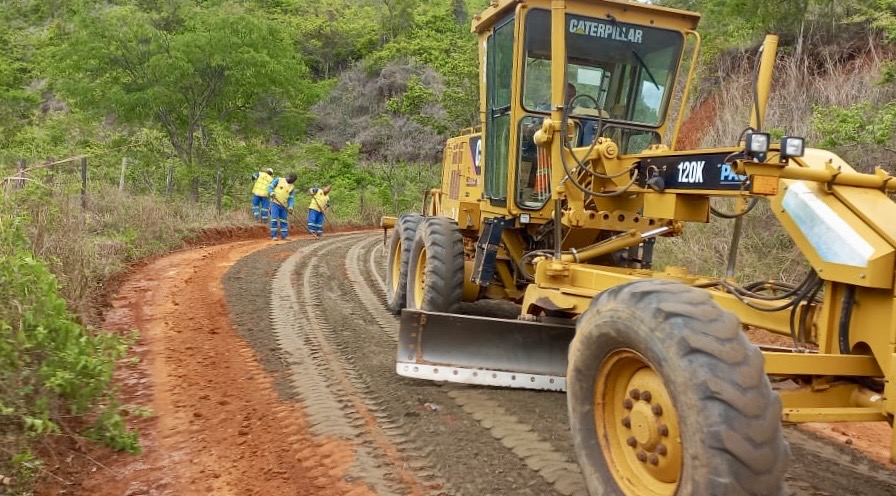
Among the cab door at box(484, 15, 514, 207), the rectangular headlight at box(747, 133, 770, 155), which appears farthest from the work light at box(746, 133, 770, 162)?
the cab door at box(484, 15, 514, 207)

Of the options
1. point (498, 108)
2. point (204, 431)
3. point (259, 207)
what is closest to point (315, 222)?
point (259, 207)

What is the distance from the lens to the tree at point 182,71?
1634cm

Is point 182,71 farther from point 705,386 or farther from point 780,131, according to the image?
point 705,386

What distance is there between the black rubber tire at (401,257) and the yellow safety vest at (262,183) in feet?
32.4

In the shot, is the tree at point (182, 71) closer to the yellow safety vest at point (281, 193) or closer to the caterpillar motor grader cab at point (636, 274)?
the yellow safety vest at point (281, 193)

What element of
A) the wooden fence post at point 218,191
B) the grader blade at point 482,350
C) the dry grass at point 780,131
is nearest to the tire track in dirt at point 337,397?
the grader blade at point 482,350

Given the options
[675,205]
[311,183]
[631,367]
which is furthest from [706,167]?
[311,183]

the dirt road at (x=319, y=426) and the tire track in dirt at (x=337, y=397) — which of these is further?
the tire track in dirt at (x=337, y=397)

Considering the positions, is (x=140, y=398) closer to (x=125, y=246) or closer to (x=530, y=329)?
(x=530, y=329)

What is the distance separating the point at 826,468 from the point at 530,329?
202 centimetres

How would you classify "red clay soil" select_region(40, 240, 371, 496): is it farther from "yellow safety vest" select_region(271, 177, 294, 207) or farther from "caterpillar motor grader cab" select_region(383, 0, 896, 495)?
"yellow safety vest" select_region(271, 177, 294, 207)

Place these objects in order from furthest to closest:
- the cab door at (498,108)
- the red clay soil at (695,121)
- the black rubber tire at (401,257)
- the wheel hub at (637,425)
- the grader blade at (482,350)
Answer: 1. the red clay soil at (695,121)
2. the black rubber tire at (401,257)
3. the cab door at (498,108)
4. the grader blade at (482,350)
5. the wheel hub at (637,425)

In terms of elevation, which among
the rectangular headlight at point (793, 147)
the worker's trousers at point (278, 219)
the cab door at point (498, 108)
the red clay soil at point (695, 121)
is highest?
the red clay soil at point (695, 121)

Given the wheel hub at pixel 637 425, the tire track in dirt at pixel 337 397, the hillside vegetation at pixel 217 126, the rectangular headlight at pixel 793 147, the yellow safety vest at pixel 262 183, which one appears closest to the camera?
the wheel hub at pixel 637 425
